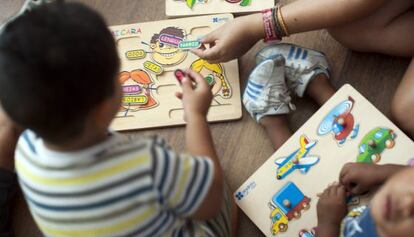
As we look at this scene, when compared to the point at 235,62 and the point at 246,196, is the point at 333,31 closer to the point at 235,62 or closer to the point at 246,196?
the point at 235,62

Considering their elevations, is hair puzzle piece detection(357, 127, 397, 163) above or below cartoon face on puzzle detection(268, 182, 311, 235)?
above

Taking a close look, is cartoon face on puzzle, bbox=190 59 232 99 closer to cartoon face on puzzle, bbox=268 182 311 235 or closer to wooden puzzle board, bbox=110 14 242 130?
wooden puzzle board, bbox=110 14 242 130

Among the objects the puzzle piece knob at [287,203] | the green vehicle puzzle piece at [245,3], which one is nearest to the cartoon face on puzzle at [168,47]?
the green vehicle puzzle piece at [245,3]

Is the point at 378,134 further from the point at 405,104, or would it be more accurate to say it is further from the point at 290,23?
the point at 290,23

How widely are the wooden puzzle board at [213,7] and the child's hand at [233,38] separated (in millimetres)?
89

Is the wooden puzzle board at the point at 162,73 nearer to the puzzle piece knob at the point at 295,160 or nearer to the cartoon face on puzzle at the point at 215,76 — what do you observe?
the cartoon face on puzzle at the point at 215,76

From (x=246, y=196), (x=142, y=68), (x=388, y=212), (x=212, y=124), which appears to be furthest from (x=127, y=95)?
(x=388, y=212)

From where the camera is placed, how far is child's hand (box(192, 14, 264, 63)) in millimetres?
879

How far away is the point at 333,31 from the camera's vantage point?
2.99 ft

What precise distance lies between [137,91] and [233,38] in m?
0.22

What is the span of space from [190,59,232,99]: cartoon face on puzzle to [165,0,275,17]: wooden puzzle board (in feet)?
0.37

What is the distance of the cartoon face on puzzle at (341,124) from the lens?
2.74ft

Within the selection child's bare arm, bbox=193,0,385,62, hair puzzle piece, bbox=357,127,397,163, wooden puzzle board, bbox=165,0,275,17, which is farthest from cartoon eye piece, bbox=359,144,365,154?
wooden puzzle board, bbox=165,0,275,17

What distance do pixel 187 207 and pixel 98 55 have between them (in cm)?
22
